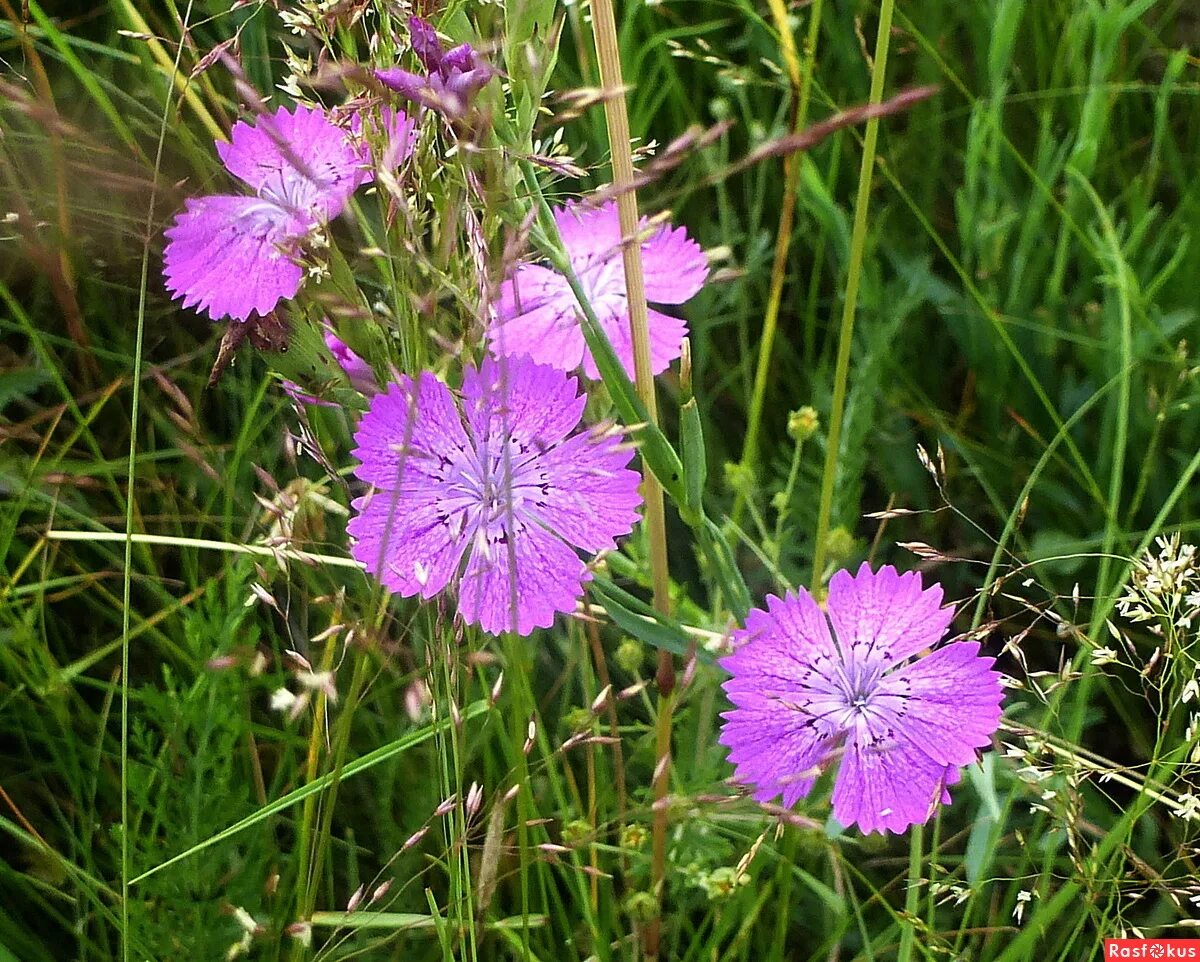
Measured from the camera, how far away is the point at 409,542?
2.31 ft

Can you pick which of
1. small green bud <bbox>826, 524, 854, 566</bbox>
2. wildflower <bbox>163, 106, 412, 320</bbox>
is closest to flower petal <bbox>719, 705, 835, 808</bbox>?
small green bud <bbox>826, 524, 854, 566</bbox>

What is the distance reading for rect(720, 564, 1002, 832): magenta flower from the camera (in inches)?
27.8

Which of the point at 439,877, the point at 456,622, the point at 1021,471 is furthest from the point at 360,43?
the point at 1021,471

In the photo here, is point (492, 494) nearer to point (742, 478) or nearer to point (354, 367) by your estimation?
point (354, 367)

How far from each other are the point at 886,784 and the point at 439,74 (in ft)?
1.54

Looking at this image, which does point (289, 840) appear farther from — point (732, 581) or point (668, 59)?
point (668, 59)

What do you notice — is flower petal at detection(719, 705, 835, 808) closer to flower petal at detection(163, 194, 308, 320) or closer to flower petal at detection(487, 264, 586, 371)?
flower petal at detection(487, 264, 586, 371)

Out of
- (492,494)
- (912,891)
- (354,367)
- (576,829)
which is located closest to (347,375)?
(354,367)

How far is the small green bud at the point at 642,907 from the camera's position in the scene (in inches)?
29.5

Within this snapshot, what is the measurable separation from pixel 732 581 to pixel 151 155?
0.70 meters

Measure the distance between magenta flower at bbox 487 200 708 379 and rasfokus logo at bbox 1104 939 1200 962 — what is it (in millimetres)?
462

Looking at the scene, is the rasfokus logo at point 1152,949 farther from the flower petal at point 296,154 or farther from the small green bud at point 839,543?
the flower petal at point 296,154

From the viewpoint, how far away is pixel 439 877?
3.07 feet

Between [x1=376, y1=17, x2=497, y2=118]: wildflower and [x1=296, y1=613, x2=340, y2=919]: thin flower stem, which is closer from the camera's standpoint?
[x1=376, y1=17, x2=497, y2=118]: wildflower
